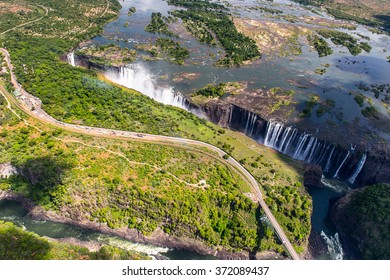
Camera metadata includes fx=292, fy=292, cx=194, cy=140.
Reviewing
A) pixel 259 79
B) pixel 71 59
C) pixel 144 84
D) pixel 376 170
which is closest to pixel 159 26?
pixel 71 59

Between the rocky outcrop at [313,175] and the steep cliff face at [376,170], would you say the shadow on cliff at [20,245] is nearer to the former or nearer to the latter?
the rocky outcrop at [313,175]

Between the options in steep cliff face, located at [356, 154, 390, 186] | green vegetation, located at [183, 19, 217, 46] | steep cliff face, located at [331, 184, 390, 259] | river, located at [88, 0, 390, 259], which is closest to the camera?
steep cliff face, located at [331, 184, 390, 259]

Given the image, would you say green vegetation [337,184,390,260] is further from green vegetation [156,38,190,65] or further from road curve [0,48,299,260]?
green vegetation [156,38,190,65]

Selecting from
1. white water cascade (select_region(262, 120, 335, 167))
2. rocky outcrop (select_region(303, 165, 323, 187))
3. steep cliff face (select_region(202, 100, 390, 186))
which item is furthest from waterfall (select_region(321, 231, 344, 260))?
white water cascade (select_region(262, 120, 335, 167))

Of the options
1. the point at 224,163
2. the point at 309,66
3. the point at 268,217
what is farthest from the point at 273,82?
the point at 268,217

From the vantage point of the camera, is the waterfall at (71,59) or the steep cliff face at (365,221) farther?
the waterfall at (71,59)

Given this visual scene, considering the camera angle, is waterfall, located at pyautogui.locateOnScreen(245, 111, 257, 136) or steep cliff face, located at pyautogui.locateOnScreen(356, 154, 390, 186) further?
waterfall, located at pyautogui.locateOnScreen(245, 111, 257, 136)

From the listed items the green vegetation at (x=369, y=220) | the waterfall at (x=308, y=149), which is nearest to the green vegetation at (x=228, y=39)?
the waterfall at (x=308, y=149)
